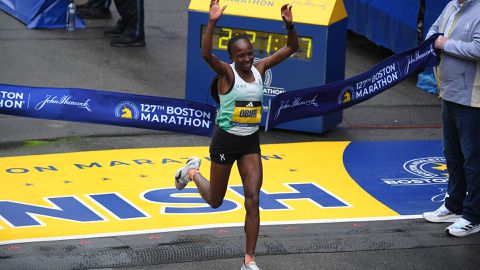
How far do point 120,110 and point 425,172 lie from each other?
3.46 m

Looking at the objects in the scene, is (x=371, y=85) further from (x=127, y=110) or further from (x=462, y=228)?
(x=127, y=110)

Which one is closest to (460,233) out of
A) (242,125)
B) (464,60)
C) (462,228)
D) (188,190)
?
(462,228)

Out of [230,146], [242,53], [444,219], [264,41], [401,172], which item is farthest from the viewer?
[264,41]

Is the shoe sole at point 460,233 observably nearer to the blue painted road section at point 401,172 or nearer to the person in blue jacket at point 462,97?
the person in blue jacket at point 462,97

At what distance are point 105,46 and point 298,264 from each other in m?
8.45

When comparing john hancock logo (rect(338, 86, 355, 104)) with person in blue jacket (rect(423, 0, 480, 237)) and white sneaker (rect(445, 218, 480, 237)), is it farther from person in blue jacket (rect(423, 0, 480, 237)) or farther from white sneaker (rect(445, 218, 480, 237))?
white sneaker (rect(445, 218, 480, 237))

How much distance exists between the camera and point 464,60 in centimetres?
807

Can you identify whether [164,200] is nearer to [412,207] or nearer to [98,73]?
[412,207]

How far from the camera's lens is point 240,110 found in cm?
716

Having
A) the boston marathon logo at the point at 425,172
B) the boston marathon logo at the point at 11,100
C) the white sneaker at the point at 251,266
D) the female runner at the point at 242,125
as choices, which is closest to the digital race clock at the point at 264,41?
the boston marathon logo at the point at 425,172

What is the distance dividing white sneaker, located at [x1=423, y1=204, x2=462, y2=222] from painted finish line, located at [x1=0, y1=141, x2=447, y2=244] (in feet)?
0.87

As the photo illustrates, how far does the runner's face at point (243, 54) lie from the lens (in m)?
7.13

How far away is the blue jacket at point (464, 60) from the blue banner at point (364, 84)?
3.49ft

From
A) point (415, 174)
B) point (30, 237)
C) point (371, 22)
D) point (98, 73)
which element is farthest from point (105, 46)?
point (30, 237)
